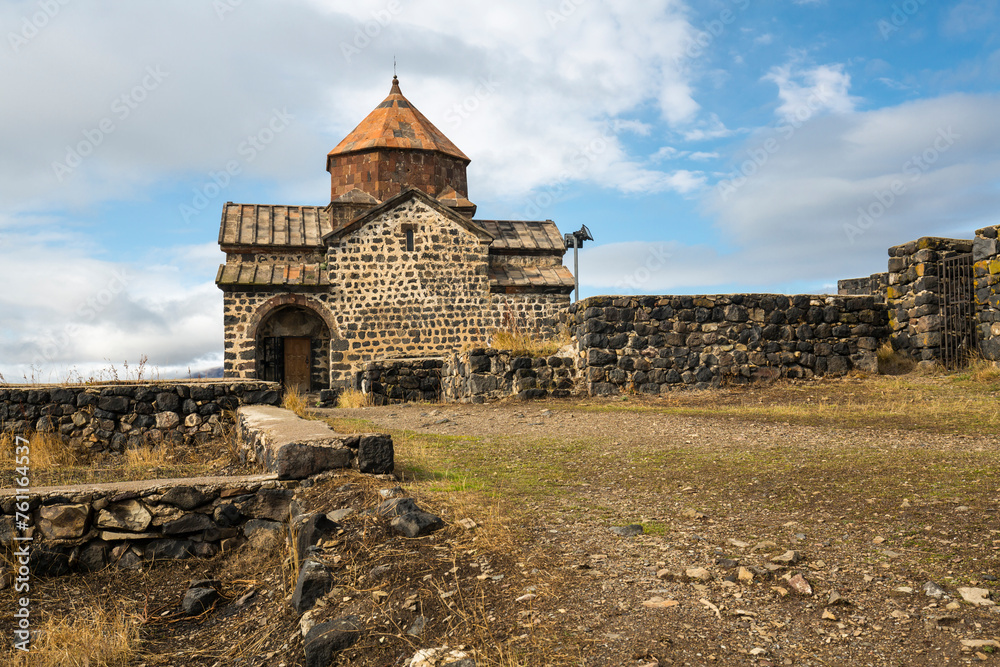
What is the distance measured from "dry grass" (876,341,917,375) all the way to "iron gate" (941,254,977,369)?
1.80 ft

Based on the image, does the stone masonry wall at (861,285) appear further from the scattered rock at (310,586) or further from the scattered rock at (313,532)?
the scattered rock at (310,586)

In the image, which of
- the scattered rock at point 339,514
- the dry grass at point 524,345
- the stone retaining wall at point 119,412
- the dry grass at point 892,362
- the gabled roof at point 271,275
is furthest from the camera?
the gabled roof at point 271,275

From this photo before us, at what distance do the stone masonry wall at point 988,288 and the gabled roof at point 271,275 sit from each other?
14.6m

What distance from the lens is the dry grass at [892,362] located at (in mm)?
11867

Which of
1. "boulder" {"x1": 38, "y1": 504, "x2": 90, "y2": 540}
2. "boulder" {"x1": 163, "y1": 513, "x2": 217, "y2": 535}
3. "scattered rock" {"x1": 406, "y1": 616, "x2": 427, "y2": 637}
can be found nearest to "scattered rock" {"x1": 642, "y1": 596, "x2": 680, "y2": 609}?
"scattered rock" {"x1": 406, "y1": 616, "x2": 427, "y2": 637}

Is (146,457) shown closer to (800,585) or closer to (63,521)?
(63,521)

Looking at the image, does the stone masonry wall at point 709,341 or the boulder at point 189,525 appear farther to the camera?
the stone masonry wall at point 709,341

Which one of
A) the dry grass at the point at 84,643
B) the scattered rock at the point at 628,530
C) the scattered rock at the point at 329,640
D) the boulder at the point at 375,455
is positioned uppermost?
the boulder at the point at 375,455

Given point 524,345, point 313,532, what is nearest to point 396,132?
point 524,345

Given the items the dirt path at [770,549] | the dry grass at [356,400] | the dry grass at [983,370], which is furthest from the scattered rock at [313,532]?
the dry grass at [983,370]

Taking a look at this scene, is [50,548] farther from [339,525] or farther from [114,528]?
[339,525]

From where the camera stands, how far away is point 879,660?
2.32 metres

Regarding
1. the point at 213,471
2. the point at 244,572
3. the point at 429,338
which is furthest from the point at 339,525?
the point at 429,338

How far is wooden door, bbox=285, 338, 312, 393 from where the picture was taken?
19.9 meters
